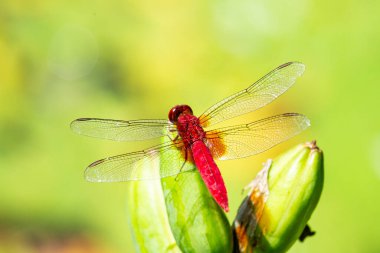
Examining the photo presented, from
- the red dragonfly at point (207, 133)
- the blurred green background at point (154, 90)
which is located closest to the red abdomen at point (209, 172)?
the red dragonfly at point (207, 133)

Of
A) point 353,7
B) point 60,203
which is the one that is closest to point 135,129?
point 60,203

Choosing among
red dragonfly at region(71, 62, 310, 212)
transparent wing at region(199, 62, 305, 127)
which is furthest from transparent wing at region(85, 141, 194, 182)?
transparent wing at region(199, 62, 305, 127)

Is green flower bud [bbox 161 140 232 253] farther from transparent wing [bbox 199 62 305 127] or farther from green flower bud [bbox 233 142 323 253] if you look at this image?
transparent wing [bbox 199 62 305 127]

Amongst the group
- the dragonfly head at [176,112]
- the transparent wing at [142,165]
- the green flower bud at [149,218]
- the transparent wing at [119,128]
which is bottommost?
the green flower bud at [149,218]

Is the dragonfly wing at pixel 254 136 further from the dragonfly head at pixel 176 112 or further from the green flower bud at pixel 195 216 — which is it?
the green flower bud at pixel 195 216

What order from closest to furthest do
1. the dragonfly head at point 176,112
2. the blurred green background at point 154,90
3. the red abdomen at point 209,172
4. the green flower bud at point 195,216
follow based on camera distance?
the green flower bud at point 195,216, the red abdomen at point 209,172, the dragonfly head at point 176,112, the blurred green background at point 154,90

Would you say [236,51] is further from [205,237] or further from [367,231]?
[205,237]

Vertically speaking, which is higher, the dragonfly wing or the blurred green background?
the blurred green background
